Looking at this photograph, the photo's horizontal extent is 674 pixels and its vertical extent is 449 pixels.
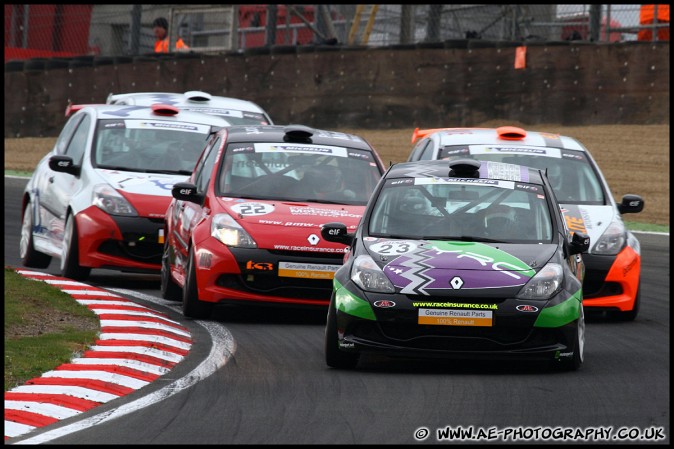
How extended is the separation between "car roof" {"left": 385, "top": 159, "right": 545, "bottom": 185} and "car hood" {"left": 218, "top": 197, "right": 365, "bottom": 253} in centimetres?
117

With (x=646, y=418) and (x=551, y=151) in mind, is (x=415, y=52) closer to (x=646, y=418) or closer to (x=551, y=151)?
(x=551, y=151)

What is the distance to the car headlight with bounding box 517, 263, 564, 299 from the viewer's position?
9.20m

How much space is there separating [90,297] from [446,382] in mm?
4841

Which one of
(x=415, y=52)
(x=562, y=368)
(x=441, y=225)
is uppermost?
(x=415, y=52)

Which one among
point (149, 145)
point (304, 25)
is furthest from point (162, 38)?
point (149, 145)

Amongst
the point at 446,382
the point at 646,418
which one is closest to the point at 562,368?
the point at 446,382

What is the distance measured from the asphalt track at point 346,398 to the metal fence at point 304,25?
15.9 m

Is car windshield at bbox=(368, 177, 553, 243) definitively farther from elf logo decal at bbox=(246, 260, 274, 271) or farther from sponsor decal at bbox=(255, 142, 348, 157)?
sponsor decal at bbox=(255, 142, 348, 157)

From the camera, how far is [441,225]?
→ 1012 centimetres

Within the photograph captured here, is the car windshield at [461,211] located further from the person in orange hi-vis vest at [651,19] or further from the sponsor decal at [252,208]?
the person in orange hi-vis vest at [651,19]

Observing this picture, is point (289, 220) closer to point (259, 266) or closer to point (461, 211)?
point (259, 266)

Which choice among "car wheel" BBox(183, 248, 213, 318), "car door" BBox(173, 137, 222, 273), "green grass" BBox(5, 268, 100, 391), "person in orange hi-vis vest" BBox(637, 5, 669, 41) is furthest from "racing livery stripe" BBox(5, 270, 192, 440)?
"person in orange hi-vis vest" BBox(637, 5, 669, 41)

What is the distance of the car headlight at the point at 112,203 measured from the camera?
45.7 ft

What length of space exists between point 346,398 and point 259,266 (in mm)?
3637
